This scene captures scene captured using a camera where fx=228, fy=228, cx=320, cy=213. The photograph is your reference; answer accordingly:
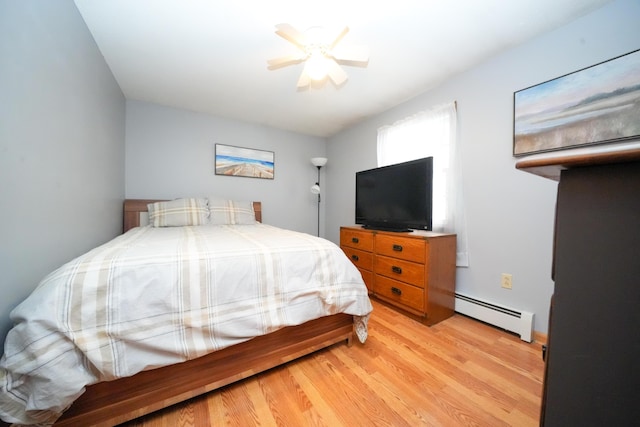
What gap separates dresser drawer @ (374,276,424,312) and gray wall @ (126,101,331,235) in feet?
6.21

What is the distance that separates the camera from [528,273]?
1652 millimetres

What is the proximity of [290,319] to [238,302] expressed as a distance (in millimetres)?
290

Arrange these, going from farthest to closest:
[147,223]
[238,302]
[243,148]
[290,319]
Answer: [243,148] < [147,223] < [290,319] < [238,302]

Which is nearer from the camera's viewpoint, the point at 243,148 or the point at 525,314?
the point at 525,314

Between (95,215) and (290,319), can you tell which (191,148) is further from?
(290,319)

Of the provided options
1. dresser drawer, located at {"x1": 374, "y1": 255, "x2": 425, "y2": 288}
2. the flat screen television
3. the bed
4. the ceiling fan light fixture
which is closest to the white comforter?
the bed

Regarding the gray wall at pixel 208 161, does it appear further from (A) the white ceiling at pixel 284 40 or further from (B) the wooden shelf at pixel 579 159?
(B) the wooden shelf at pixel 579 159

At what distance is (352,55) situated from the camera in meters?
1.53

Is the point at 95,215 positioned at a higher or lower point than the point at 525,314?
higher

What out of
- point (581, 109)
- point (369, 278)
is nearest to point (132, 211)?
point (369, 278)

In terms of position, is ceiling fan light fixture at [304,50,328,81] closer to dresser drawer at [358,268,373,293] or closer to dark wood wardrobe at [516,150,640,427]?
dark wood wardrobe at [516,150,640,427]

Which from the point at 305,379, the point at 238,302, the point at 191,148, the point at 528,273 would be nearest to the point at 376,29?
the point at 238,302

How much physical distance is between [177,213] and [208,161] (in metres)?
0.92

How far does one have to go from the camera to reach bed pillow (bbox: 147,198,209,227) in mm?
2393
